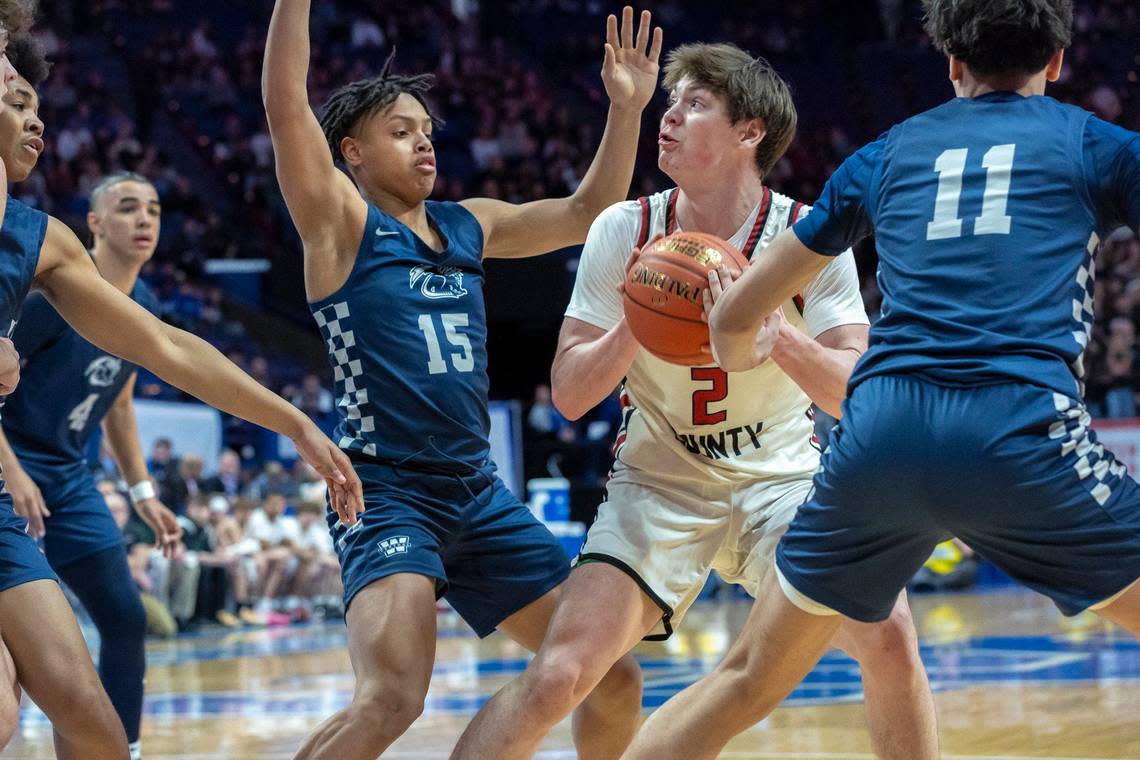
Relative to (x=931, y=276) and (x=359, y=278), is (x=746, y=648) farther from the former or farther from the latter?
(x=359, y=278)

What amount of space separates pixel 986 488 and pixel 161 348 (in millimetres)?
2012

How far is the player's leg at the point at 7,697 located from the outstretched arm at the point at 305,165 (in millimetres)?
1278

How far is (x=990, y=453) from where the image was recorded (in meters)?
2.75

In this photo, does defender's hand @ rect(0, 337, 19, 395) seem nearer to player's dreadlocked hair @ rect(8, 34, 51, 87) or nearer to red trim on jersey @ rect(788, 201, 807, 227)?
player's dreadlocked hair @ rect(8, 34, 51, 87)

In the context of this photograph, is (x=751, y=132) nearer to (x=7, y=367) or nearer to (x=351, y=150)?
(x=351, y=150)

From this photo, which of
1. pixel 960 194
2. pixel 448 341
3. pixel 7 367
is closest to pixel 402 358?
pixel 448 341

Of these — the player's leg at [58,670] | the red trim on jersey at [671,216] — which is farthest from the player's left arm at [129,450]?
the red trim on jersey at [671,216]

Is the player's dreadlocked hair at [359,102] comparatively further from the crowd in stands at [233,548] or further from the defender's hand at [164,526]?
the crowd in stands at [233,548]

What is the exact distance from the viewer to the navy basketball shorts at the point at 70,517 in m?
5.14

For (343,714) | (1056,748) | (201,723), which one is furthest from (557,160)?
(343,714)

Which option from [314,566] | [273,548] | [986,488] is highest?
[986,488]

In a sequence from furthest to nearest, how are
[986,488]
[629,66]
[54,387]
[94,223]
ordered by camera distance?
[94,223] → [54,387] → [629,66] → [986,488]

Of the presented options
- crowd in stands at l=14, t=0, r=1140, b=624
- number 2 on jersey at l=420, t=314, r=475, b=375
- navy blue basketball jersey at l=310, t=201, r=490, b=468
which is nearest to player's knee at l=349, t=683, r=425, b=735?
navy blue basketball jersey at l=310, t=201, r=490, b=468

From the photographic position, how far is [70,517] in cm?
520
